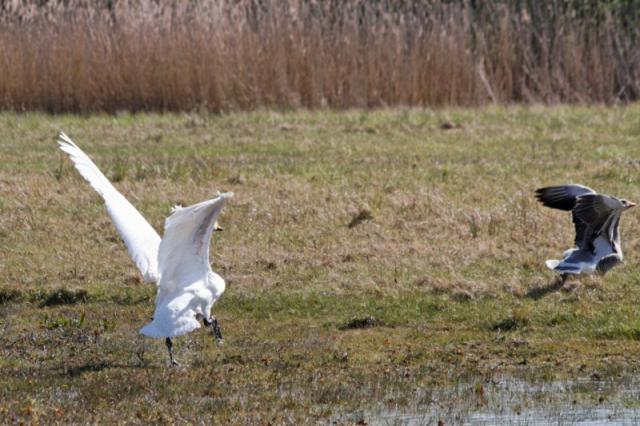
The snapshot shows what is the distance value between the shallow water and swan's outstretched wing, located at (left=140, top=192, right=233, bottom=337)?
1.33 meters

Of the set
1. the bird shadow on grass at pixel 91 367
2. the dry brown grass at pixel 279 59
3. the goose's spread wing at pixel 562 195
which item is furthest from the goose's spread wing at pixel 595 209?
the dry brown grass at pixel 279 59

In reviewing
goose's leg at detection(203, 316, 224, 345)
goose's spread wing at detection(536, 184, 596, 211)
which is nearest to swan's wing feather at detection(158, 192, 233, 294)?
goose's leg at detection(203, 316, 224, 345)

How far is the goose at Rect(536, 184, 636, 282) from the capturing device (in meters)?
9.02

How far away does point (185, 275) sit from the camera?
7898 millimetres

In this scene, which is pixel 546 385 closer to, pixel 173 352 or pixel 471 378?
pixel 471 378

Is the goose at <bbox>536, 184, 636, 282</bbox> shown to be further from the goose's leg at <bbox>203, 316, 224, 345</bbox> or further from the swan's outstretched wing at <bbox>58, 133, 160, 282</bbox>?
the swan's outstretched wing at <bbox>58, 133, 160, 282</bbox>

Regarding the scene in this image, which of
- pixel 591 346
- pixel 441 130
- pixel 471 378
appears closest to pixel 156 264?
pixel 471 378

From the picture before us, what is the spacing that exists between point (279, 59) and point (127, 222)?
9.76m

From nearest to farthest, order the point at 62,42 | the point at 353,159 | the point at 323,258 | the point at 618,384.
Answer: the point at 618,384
the point at 323,258
the point at 353,159
the point at 62,42

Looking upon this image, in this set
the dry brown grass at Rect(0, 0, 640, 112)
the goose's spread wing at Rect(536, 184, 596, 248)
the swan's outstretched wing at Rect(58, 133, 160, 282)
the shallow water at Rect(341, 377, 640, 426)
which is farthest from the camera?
the dry brown grass at Rect(0, 0, 640, 112)

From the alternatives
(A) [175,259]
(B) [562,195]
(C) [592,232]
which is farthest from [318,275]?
(A) [175,259]

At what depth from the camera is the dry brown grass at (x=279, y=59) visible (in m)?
17.8

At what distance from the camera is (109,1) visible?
1930cm

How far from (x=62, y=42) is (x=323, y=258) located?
29.1 feet
